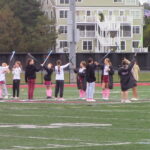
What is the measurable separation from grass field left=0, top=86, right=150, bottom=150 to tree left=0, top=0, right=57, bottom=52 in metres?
60.6

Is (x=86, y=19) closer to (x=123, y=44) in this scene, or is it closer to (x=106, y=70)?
(x=123, y=44)

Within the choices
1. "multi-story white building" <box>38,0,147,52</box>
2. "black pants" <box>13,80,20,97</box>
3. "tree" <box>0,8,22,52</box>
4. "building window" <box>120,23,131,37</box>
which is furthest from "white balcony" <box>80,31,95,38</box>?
"black pants" <box>13,80,20,97</box>

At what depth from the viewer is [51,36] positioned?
3575 inches

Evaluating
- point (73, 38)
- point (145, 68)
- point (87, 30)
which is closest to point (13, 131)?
point (73, 38)

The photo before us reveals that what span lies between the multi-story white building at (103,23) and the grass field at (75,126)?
69286 millimetres

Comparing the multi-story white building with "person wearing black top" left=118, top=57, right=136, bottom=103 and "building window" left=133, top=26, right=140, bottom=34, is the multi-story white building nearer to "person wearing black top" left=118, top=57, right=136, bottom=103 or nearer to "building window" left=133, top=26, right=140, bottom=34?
"building window" left=133, top=26, right=140, bottom=34

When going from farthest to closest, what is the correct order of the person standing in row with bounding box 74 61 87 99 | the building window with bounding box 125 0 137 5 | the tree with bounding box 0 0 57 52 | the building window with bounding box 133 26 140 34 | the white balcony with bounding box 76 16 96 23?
the building window with bounding box 133 26 140 34 < the building window with bounding box 125 0 137 5 < the white balcony with bounding box 76 16 96 23 < the tree with bounding box 0 0 57 52 < the person standing in row with bounding box 74 61 87 99

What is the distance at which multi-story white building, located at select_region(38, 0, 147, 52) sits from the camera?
96.7 m

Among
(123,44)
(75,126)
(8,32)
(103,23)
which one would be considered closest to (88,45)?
(103,23)

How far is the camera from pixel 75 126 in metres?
18.6

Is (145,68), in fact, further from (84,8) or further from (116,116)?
(116,116)

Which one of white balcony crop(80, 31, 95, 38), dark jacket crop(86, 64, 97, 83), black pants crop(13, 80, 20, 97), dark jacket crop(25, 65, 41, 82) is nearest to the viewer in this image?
dark jacket crop(86, 64, 97, 83)

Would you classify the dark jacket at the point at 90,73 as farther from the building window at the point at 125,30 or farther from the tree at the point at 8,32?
the building window at the point at 125,30

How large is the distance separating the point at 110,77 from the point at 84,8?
6880 centimetres
